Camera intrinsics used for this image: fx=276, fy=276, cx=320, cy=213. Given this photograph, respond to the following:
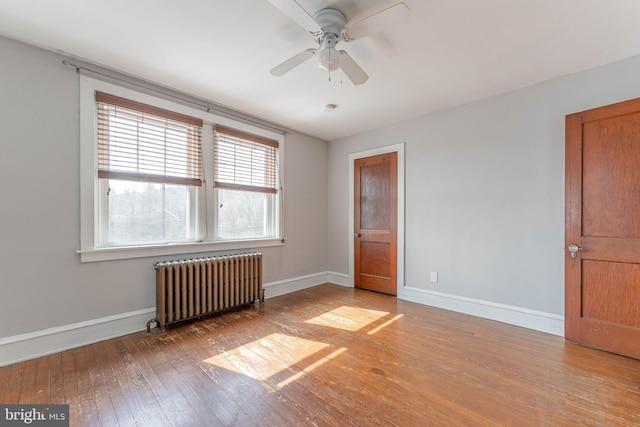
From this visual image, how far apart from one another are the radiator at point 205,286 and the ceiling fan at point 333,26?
2155mm

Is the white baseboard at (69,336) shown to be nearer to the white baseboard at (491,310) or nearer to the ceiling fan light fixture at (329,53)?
the ceiling fan light fixture at (329,53)

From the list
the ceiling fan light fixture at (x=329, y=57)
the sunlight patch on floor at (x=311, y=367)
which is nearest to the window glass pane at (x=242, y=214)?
the sunlight patch on floor at (x=311, y=367)

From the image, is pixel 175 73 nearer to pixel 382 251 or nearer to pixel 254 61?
pixel 254 61

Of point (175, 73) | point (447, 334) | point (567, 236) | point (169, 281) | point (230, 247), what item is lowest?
point (447, 334)

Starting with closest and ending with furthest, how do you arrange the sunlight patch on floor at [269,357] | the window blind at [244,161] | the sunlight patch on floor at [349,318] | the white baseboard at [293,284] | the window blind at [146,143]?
1. the sunlight patch on floor at [269,357]
2. the window blind at [146,143]
3. the sunlight patch on floor at [349,318]
4. the window blind at [244,161]
5. the white baseboard at [293,284]

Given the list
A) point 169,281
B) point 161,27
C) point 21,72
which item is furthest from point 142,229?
point 161,27

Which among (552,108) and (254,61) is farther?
(552,108)

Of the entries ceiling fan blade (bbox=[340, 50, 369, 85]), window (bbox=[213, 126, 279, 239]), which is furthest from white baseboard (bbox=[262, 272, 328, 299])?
ceiling fan blade (bbox=[340, 50, 369, 85])

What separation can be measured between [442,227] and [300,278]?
2.27 metres

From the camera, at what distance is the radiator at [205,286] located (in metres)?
2.81

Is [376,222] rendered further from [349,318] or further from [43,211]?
[43,211]

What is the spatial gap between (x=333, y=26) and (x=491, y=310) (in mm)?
3274

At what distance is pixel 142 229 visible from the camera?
288 centimetres

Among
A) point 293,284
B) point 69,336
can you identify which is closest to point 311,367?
point 69,336
